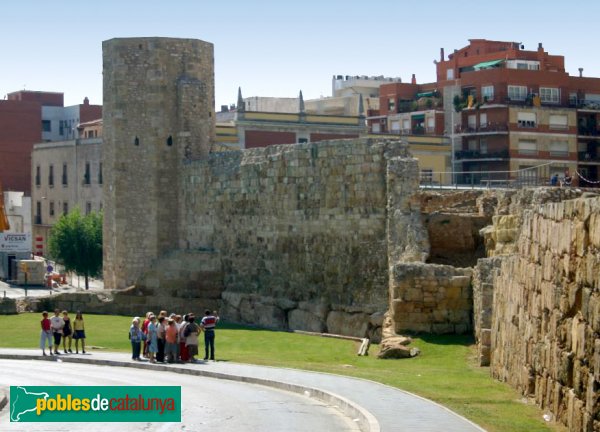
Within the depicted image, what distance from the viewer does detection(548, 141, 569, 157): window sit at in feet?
222

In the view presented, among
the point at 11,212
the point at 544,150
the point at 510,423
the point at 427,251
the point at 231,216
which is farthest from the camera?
the point at 11,212

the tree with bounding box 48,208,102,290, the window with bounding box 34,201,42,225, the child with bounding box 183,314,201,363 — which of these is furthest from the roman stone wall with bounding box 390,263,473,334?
the window with bounding box 34,201,42,225

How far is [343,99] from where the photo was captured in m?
84.0

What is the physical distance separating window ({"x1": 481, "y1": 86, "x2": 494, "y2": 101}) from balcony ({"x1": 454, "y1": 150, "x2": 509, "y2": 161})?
3.30 meters

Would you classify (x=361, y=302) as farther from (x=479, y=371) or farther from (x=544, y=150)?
(x=544, y=150)

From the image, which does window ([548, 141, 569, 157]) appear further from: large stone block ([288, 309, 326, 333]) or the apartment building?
large stone block ([288, 309, 326, 333])

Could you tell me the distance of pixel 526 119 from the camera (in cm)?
7156

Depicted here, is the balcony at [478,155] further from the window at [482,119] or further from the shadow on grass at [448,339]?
the shadow on grass at [448,339]

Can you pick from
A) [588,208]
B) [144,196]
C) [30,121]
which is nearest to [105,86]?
[144,196]

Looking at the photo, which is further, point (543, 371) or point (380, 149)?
point (380, 149)

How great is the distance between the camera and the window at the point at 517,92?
240ft

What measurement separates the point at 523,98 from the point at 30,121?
39.3m

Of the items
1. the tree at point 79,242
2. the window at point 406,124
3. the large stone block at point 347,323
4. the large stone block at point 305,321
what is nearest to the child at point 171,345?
the large stone block at point 347,323

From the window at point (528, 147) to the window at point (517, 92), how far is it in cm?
405
